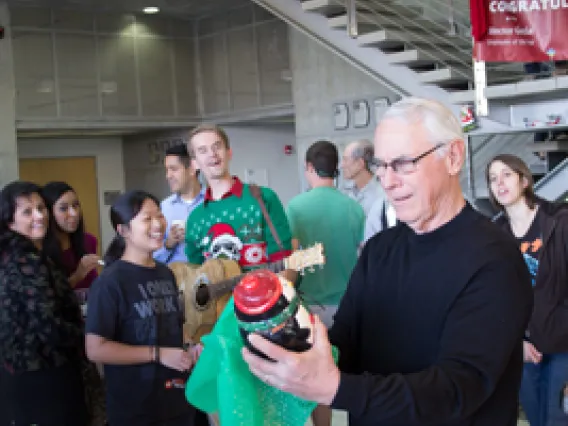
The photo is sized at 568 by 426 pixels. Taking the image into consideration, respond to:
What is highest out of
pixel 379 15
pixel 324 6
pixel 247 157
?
pixel 324 6

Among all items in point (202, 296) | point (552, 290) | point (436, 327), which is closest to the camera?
point (436, 327)

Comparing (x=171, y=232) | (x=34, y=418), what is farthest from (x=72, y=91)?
(x=34, y=418)

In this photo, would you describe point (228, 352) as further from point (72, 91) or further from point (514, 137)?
point (72, 91)

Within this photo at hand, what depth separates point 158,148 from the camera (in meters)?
14.2

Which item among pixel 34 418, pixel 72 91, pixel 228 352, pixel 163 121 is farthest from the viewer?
pixel 163 121

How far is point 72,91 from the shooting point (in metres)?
12.5

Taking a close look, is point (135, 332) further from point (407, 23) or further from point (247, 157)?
point (247, 157)

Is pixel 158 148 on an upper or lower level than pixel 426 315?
upper

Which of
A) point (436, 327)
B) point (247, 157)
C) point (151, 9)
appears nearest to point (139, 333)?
point (436, 327)

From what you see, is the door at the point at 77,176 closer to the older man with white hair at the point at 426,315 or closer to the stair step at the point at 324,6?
the stair step at the point at 324,6

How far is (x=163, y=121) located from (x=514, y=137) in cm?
651

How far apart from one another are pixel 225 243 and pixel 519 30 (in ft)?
13.3

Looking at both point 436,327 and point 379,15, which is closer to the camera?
point 436,327

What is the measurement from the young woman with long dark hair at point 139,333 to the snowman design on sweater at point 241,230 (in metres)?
0.54
